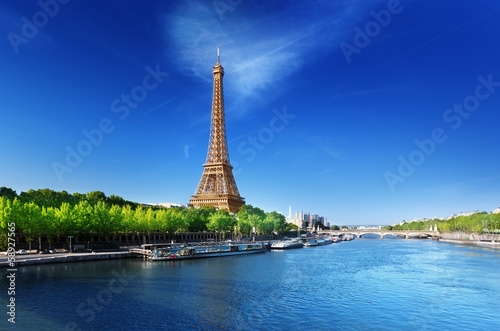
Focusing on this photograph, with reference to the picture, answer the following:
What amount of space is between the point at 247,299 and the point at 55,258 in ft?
116

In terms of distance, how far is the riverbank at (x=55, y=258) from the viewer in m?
48.1

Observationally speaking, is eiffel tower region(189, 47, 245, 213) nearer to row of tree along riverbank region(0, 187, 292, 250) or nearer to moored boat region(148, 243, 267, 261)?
row of tree along riverbank region(0, 187, 292, 250)

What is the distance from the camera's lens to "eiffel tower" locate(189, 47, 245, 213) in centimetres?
13450

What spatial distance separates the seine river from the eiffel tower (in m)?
82.7

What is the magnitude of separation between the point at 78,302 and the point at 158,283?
10.7m

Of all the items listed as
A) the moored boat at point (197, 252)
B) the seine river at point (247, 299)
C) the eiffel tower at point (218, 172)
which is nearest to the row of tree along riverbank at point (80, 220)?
the seine river at point (247, 299)

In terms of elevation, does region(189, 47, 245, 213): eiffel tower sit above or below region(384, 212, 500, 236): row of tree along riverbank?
above

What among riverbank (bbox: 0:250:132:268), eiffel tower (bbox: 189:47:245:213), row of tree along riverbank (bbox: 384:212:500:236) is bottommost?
row of tree along riverbank (bbox: 384:212:500:236)

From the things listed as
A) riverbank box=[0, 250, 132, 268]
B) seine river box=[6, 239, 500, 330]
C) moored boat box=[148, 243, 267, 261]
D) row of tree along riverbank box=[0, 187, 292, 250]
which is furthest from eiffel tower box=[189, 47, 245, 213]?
seine river box=[6, 239, 500, 330]

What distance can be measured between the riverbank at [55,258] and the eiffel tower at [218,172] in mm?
69875

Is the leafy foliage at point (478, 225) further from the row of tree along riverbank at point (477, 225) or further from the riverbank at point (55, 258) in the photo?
the riverbank at point (55, 258)

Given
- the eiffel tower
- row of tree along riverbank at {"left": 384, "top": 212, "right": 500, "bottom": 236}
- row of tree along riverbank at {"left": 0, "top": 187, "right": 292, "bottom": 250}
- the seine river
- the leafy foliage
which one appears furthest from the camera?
row of tree along riverbank at {"left": 384, "top": 212, "right": 500, "bottom": 236}

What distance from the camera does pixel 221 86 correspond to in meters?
147

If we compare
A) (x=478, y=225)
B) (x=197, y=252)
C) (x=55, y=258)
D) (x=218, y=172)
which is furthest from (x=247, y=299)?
(x=478, y=225)
